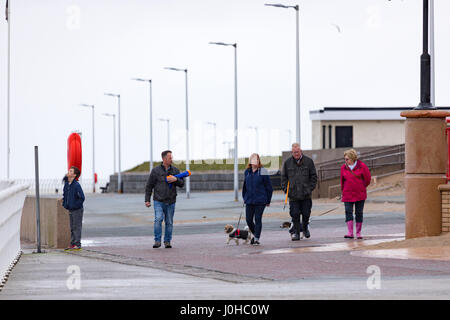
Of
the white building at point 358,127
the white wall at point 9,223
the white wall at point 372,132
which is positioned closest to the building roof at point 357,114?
the white building at point 358,127

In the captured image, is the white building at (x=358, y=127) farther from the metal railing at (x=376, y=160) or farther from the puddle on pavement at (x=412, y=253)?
the puddle on pavement at (x=412, y=253)

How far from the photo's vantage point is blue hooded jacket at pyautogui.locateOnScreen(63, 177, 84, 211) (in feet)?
61.0

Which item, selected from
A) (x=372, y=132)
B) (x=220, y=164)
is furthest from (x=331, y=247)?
(x=220, y=164)

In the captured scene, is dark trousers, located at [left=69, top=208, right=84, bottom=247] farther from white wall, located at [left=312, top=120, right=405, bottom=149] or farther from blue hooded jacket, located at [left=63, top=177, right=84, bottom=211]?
white wall, located at [left=312, top=120, right=405, bottom=149]

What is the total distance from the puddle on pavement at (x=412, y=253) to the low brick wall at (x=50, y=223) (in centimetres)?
715

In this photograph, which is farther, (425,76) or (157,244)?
(157,244)

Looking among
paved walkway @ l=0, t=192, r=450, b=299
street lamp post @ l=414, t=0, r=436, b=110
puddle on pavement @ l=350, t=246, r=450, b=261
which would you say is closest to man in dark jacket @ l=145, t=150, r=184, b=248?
paved walkway @ l=0, t=192, r=450, b=299

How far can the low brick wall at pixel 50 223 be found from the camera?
20.2 metres

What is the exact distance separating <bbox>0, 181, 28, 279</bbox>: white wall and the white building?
62.4 metres

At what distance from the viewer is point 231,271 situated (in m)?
12.7

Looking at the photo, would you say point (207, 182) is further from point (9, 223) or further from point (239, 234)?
point (9, 223)

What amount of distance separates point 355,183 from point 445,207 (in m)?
2.59
